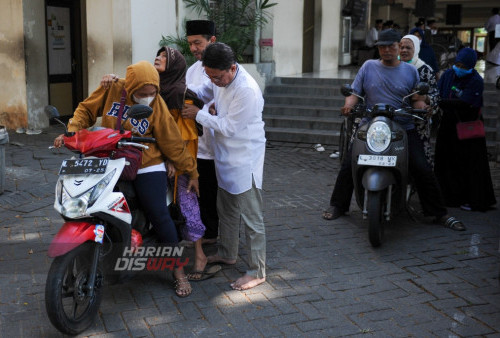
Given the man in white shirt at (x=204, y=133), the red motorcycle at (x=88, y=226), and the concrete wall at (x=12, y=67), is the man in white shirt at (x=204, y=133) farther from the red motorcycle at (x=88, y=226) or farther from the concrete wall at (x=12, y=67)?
the concrete wall at (x=12, y=67)

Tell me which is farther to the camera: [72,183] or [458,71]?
[458,71]

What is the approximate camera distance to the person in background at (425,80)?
6125 millimetres

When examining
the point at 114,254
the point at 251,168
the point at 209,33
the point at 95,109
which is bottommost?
the point at 114,254

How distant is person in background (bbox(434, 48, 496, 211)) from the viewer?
6.54 m

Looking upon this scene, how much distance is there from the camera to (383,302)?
4355mm

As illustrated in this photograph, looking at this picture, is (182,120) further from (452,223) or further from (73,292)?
(452,223)

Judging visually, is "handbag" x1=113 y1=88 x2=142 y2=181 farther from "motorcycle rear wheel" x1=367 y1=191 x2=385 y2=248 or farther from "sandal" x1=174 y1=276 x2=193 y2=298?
"motorcycle rear wheel" x1=367 y1=191 x2=385 y2=248

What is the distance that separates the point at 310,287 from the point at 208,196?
1.14 metres

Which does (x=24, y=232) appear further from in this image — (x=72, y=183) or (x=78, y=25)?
(x=78, y=25)

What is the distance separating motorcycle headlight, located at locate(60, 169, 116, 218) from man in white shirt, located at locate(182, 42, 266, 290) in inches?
38.1

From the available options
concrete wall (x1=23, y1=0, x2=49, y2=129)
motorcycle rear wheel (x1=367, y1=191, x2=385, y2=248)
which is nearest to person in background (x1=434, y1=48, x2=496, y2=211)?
motorcycle rear wheel (x1=367, y1=191, x2=385, y2=248)

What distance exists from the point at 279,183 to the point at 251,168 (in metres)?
3.45

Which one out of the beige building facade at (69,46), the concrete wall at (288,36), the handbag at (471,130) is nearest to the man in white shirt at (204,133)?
the handbag at (471,130)

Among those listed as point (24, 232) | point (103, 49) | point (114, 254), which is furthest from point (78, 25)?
point (114, 254)
